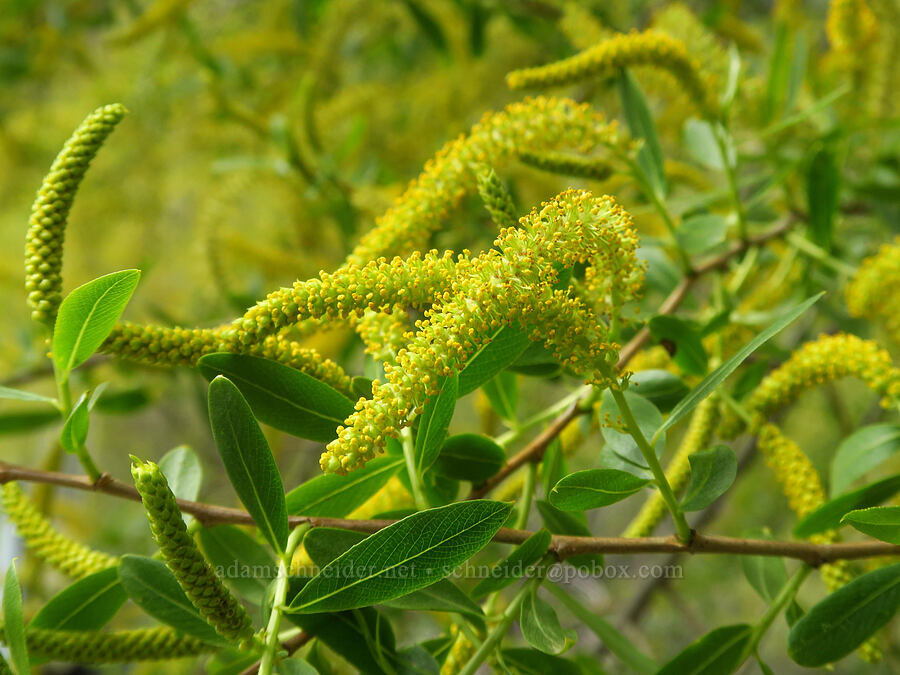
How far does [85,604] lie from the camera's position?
0.66 m

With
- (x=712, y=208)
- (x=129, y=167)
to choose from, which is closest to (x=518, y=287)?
(x=712, y=208)

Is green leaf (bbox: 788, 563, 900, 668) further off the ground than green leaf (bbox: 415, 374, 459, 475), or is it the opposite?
green leaf (bbox: 415, 374, 459, 475)

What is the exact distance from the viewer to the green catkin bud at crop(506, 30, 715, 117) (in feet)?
2.75

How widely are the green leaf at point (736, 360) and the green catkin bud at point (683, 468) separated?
7.0 inches

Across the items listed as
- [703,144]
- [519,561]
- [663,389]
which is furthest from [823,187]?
[519,561]

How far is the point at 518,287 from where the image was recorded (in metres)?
0.47

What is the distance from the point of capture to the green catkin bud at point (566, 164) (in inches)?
30.2

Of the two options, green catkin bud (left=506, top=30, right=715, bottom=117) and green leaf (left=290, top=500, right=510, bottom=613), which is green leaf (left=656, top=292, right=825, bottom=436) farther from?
green catkin bud (left=506, top=30, right=715, bottom=117)

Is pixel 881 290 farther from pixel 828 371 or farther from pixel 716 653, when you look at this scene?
pixel 716 653

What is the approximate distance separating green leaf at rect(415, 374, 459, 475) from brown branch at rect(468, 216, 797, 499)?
0.34ft

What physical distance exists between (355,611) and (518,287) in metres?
0.28

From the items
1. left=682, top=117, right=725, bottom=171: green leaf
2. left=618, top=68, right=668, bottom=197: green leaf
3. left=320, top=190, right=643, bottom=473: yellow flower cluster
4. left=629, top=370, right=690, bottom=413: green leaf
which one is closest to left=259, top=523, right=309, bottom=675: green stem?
left=320, top=190, right=643, bottom=473: yellow flower cluster

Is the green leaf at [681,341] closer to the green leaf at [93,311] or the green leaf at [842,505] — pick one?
the green leaf at [842,505]

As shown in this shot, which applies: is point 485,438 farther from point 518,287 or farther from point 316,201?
point 316,201
